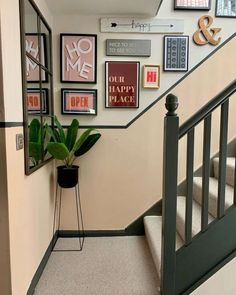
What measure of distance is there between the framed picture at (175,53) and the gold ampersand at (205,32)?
4.5 inches

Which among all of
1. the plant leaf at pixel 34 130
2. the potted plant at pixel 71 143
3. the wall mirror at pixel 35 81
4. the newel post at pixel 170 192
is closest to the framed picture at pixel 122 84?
the potted plant at pixel 71 143

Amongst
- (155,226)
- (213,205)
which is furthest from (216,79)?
(155,226)

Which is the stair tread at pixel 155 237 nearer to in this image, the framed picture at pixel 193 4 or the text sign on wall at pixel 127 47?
the text sign on wall at pixel 127 47

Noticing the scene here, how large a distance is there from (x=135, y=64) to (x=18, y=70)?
4.55 ft

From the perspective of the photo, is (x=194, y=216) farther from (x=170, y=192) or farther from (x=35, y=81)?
(x=35, y=81)

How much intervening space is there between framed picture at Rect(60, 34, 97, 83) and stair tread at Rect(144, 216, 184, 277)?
159 cm

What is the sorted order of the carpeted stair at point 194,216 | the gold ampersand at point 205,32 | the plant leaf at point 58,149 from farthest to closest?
the gold ampersand at point 205,32 < the plant leaf at point 58,149 < the carpeted stair at point 194,216

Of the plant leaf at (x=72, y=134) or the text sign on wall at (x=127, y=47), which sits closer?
the plant leaf at (x=72, y=134)

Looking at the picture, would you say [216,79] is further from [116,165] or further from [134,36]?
[116,165]

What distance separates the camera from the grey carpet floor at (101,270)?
1871 millimetres

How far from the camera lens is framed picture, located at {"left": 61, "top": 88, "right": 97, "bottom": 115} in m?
2.65

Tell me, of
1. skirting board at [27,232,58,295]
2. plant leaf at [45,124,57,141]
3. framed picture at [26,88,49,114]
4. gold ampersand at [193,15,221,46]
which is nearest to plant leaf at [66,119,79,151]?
plant leaf at [45,124,57,141]

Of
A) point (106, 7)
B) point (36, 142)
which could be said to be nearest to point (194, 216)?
point (36, 142)

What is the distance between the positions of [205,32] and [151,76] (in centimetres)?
72
